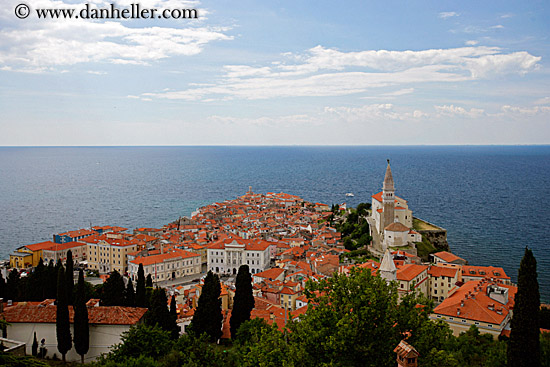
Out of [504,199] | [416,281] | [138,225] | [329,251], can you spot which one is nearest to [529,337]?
[416,281]

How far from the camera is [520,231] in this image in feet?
179

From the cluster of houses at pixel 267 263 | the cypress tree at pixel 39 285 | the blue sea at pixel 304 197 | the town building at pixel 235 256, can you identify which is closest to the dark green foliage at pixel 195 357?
the cluster of houses at pixel 267 263

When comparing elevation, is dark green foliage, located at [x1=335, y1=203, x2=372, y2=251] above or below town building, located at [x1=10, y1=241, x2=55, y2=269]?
above

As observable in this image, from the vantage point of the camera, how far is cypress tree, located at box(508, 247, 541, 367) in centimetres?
1205

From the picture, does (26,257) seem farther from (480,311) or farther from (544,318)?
(544,318)

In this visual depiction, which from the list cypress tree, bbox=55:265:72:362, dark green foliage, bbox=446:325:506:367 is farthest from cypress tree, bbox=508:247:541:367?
cypress tree, bbox=55:265:72:362

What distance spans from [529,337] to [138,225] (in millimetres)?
61717

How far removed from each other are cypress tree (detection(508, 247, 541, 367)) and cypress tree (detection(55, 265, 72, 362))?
1618 cm

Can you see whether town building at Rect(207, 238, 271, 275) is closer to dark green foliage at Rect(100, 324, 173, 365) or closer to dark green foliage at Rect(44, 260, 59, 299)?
dark green foliage at Rect(44, 260, 59, 299)

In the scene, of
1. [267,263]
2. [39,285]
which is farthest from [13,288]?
[267,263]

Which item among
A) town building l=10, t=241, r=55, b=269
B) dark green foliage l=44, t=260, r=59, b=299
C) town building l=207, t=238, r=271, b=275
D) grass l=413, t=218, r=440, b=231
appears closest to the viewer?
dark green foliage l=44, t=260, r=59, b=299

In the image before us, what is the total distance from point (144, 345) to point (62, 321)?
467 cm

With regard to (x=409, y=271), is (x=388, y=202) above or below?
above

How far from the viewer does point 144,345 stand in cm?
1510
